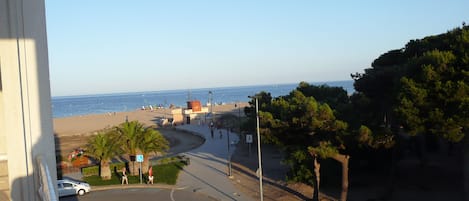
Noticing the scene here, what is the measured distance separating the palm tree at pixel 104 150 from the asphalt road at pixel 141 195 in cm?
273

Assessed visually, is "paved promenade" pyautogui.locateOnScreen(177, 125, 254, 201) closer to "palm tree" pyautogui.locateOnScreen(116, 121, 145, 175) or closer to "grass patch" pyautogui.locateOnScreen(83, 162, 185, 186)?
"grass patch" pyautogui.locateOnScreen(83, 162, 185, 186)

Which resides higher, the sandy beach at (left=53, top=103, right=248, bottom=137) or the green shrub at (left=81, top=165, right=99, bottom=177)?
the green shrub at (left=81, top=165, right=99, bottom=177)

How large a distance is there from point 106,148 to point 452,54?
17.7 m

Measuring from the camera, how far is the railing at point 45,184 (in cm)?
257

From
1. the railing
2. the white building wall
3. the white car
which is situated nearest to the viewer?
the railing

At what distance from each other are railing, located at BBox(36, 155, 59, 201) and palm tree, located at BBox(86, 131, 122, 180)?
874 inches

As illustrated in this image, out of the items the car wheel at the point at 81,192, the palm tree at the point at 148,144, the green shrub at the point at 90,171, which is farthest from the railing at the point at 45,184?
the green shrub at the point at 90,171

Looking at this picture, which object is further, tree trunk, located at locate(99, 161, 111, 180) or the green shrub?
the green shrub

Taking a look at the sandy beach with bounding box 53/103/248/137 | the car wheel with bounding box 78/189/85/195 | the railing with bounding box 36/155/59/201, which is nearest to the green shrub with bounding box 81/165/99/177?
the car wheel with bounding box 78/189/85/195

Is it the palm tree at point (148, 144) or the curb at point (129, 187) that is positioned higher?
the palm tree at point (148, 144)

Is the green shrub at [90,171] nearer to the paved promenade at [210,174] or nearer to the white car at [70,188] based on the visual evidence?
the white car at [70,188]

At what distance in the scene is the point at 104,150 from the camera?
25000 mm

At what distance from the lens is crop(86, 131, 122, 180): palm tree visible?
25.0 m

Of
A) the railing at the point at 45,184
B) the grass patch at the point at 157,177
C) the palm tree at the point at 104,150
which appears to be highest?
the railing at the point at 45,184
